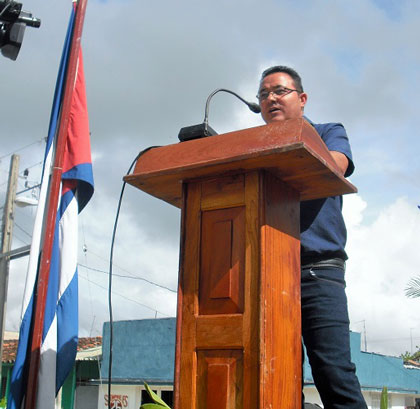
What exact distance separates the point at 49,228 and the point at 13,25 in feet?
6.57

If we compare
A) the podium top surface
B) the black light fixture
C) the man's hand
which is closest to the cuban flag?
the black light fixture

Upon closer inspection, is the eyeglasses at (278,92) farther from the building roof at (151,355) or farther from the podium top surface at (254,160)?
the building roof at (151,355)

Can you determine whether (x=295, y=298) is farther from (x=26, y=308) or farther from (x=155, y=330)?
(x=155, y=330)

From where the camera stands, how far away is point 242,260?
1905 millimetres

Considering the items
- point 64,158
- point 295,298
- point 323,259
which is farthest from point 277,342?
point 64,158

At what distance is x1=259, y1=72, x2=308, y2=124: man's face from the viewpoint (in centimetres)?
257

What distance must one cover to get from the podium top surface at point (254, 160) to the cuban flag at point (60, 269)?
2.11 meters

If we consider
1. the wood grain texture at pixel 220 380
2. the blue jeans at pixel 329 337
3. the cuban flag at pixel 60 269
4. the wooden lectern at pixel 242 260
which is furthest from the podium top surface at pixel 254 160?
the cuban flag at pixel 60 269

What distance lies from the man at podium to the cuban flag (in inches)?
84.3

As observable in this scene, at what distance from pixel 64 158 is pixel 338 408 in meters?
3.06

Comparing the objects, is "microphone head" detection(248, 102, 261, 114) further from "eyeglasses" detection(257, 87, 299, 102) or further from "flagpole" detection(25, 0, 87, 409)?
"flagpole" detection(25, 0, 87, 409)

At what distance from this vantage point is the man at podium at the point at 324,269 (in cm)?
218

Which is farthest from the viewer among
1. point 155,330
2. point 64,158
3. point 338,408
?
point 155,330

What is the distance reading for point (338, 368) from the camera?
2180mm
